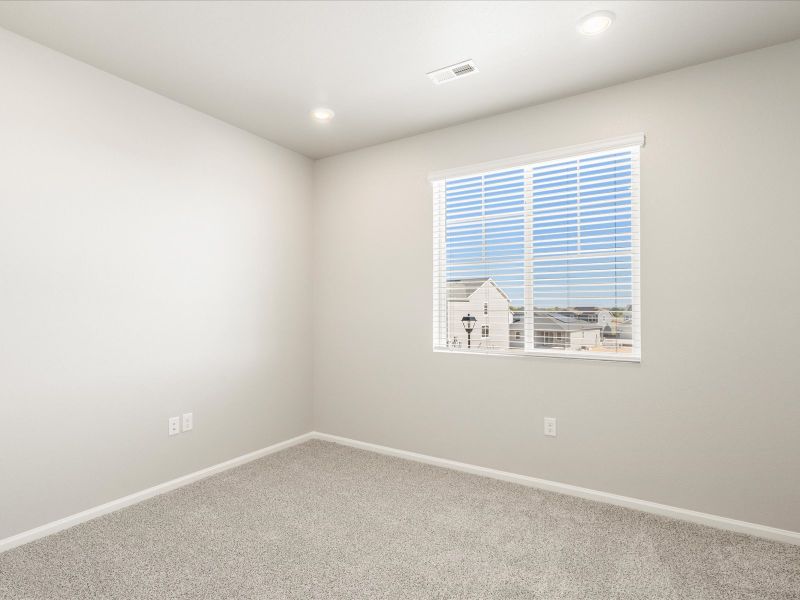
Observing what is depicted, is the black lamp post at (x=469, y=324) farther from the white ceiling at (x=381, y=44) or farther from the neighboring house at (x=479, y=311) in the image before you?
the white ceiling at (x=381, y=44)

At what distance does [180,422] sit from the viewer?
9.78 ft

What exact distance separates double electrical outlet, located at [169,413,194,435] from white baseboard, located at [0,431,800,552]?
0.32 meters

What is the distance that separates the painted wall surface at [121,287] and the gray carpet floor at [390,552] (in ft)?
1.23

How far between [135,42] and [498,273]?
2.52 meters

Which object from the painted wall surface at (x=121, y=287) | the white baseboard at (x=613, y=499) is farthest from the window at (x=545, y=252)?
the painted wall surface at (x=121, y=287)

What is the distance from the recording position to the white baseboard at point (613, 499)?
2305 millimetres


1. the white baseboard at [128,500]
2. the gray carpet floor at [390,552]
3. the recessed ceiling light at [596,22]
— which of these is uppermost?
the recessed ceiling light at [596,22]

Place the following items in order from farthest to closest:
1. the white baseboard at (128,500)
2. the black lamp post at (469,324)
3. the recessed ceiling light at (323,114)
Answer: the black lamp post at (469,324)
the recessed ceiling light at (323,114)
the white baseboard at (128,500)

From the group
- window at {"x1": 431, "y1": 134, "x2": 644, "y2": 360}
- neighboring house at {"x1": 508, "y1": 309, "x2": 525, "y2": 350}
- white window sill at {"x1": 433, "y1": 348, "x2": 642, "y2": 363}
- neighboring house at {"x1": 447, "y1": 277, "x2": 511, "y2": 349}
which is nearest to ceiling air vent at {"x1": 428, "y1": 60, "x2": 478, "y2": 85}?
window at {"x1": 431, "y1": 134, "x2": 644, "y2": 360}

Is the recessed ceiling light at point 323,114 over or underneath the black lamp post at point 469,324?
over

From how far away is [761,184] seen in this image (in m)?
2.32

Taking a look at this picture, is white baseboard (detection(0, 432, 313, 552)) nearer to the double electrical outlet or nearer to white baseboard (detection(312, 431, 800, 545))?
the double electrical outlet

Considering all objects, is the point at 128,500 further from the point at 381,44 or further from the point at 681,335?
the point at 681,335

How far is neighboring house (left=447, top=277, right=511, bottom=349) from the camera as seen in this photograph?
10.4 ft
